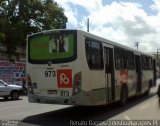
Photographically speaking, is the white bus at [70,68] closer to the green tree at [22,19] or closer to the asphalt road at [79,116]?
the asphalt road at [79,116]

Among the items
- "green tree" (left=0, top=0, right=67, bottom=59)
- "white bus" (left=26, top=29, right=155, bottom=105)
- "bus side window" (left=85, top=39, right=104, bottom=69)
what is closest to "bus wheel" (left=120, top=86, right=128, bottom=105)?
"white bus" (left=26, top=29, right=155, bottom=105)

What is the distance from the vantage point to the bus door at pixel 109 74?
16281 millimetres

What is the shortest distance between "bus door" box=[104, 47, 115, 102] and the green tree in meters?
21.4

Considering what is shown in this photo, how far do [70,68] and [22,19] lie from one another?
27373 millimetres

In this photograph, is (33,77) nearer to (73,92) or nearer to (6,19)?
(73,92)

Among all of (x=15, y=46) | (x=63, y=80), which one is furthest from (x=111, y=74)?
(x=15, y=46)

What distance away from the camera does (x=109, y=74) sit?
54.9 feet

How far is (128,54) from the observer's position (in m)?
20.4

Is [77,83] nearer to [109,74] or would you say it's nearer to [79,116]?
[79,116]

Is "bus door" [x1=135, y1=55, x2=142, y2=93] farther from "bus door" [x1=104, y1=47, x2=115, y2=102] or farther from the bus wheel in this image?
"bus door" [x1=104, y1=47, x2=115, y2=102]

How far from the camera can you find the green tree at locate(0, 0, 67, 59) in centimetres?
3806

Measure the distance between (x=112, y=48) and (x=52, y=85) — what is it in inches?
161

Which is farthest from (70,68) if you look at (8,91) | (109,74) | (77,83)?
(8,91)

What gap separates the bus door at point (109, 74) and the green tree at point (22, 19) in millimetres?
21359
